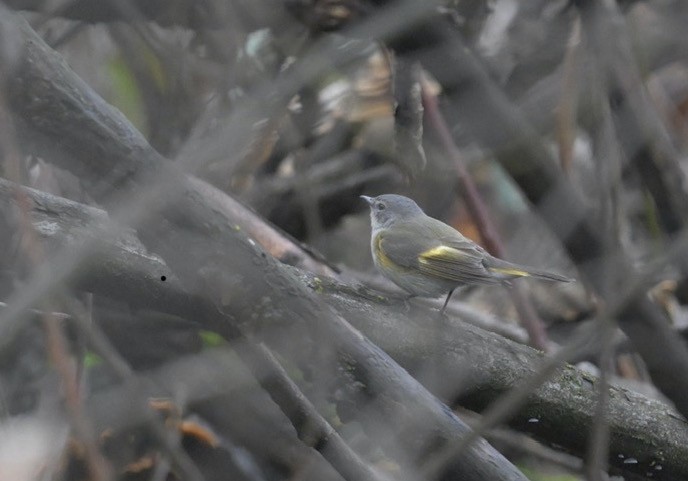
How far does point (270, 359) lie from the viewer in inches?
66.2

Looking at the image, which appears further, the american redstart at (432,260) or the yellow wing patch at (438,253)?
the yellow wing patch at (438,253)

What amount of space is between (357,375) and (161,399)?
128 centimetres

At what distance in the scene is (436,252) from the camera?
10.6 feet

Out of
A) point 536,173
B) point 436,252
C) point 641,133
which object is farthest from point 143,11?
point 641,133

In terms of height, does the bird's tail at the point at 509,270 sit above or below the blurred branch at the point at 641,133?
below

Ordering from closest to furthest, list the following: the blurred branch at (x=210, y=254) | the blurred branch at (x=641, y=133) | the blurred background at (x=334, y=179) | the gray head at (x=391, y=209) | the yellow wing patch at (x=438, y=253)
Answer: the blurred branch at (x=210, y=254), the blurred background at (x=334, y=179), the blurred branch at (x=641, y=133), the yellow wing patch at (x=438, y=253), the gray head at (x=391, y=209)

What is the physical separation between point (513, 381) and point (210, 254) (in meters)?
1.20

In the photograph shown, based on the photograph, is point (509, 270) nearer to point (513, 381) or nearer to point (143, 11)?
point (513, 381)

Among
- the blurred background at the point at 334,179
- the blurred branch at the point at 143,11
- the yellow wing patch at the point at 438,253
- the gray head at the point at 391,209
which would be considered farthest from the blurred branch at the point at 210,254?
the gray head at the point at 391,209

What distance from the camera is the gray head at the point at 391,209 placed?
3562mm

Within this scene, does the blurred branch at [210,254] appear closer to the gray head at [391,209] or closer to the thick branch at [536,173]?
the thick branch at [536,173]

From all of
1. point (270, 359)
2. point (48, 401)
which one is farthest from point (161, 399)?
point (270, 359)

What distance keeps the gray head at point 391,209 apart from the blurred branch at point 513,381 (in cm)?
100

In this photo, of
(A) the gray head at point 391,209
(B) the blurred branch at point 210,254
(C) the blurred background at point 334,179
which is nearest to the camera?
(B) the blurred branch at point 210,254
